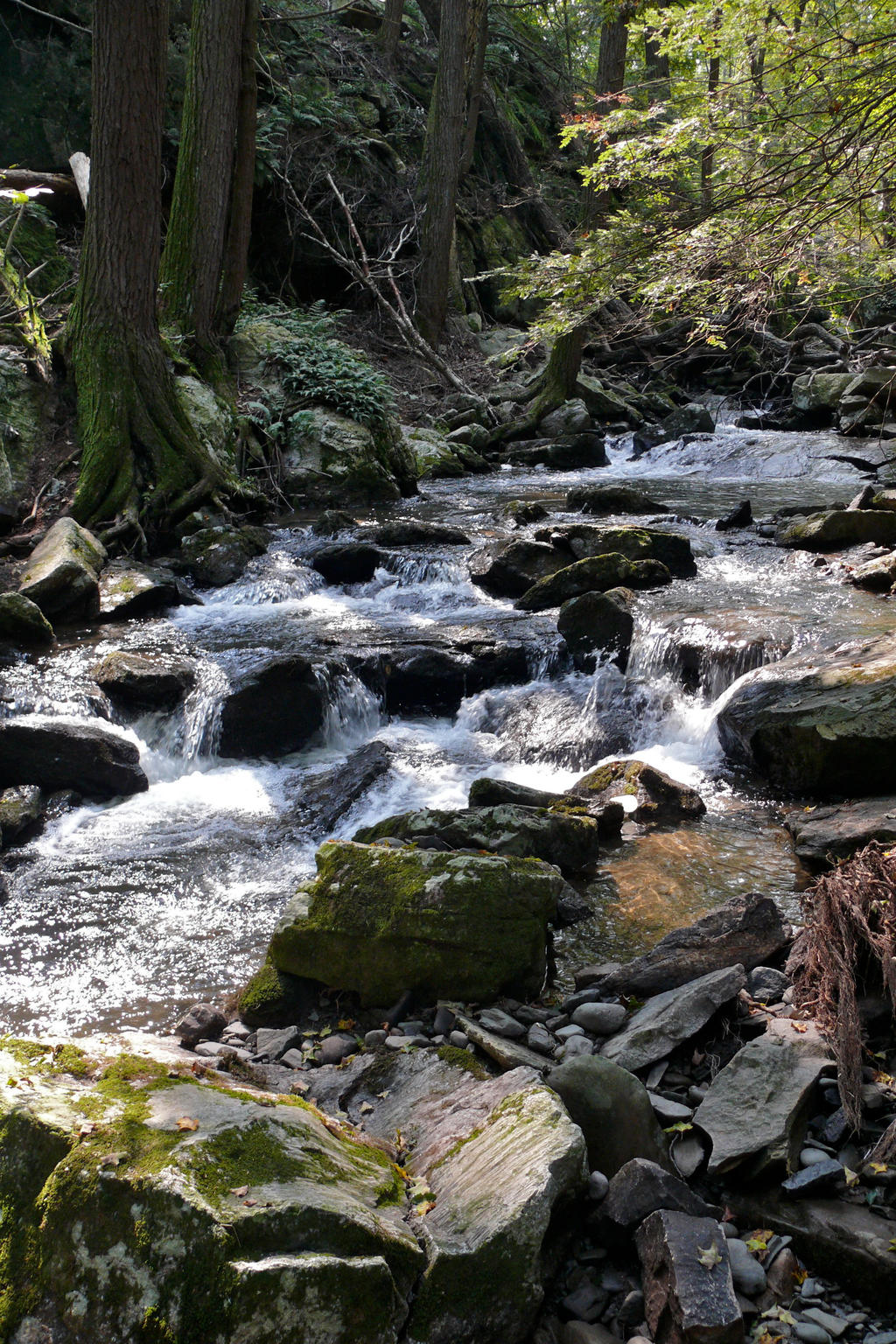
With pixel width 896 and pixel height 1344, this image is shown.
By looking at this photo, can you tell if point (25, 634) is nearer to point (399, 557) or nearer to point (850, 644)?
point (399, 557)

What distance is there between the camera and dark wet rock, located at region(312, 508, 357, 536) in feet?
41.1

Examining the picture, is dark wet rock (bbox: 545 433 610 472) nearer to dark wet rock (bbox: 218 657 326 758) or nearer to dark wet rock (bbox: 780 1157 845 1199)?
dark wet rock (bbox: 218 657 326 758)

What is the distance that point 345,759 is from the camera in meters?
7.67

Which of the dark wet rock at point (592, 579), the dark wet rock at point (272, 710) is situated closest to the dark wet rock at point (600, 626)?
the dark wet rock at point (592, 579)

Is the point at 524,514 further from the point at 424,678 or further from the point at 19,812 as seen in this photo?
the point at 19,812

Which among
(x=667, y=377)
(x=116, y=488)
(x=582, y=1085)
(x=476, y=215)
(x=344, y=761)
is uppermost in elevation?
(x=476, y=215)

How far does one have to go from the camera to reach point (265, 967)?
430cm

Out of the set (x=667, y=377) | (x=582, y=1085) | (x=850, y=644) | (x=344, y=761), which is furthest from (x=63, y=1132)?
(x=667, y=377)

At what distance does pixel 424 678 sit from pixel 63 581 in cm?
381

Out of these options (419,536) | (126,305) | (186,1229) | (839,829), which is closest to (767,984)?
(839,829)

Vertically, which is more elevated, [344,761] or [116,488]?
[116,488]

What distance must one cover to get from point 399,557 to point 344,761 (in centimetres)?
435

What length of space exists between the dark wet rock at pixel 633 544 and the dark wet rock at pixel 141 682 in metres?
4.78

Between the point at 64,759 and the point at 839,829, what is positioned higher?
the point at 839,829
